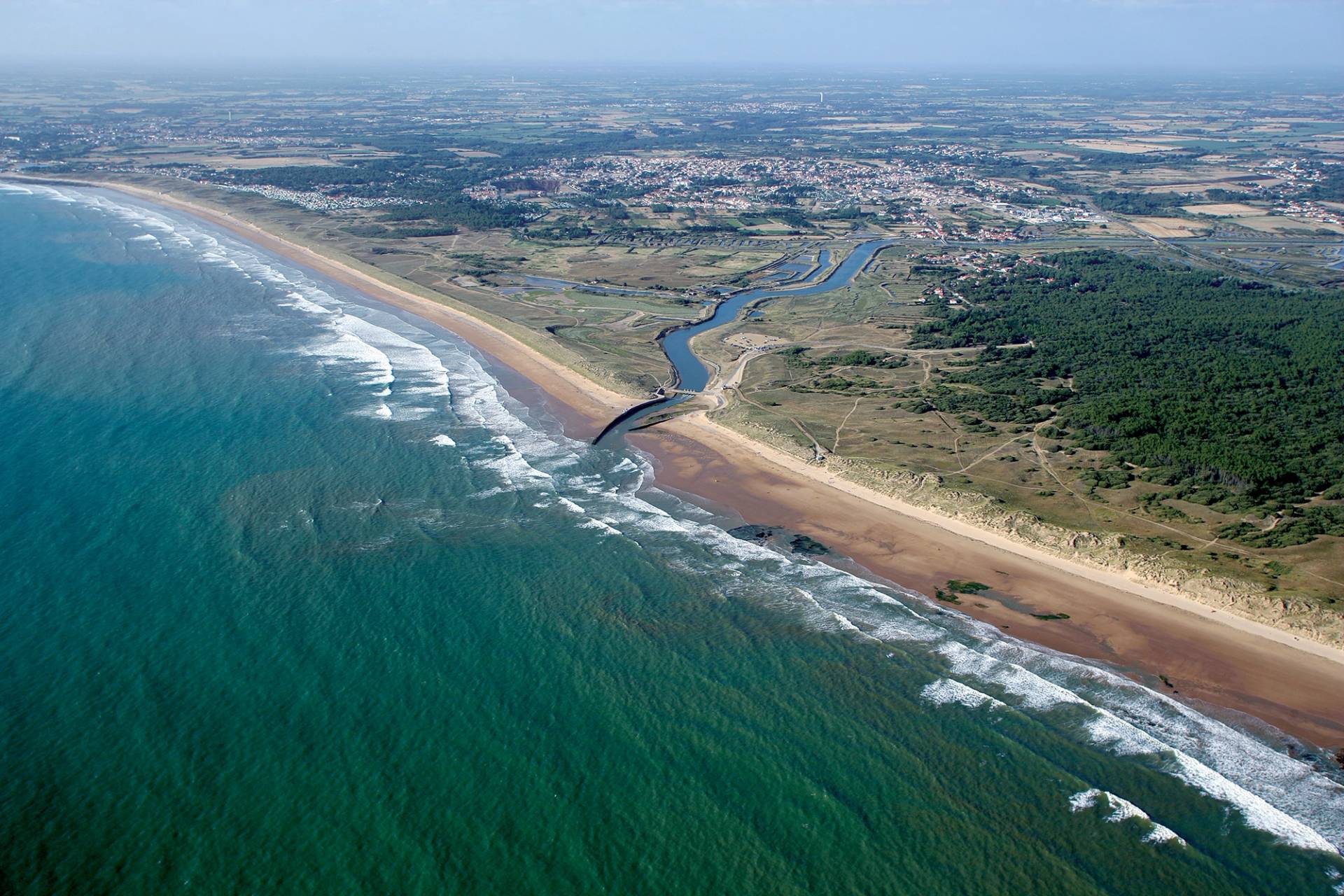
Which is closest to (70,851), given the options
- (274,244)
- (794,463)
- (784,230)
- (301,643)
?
(301,643)

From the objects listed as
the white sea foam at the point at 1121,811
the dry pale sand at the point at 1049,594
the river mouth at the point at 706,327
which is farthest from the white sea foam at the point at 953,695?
the river mouth at the point at 706,327

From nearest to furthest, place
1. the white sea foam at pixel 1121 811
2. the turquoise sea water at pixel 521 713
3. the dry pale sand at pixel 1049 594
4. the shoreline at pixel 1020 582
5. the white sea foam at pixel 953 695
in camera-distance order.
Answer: the turquoise sea water at pixel 521 713 < the white sea foam at pixel 1121 811 < the white sea foam at pixel 953 695 < the dry pale sand at pixel 1049 594 < the shoreline at pixel 1020 582

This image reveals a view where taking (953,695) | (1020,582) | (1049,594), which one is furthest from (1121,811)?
(1020,582)

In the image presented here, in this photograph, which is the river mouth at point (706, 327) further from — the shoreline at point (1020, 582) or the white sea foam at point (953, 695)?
the white sea foam at point (953, 695)

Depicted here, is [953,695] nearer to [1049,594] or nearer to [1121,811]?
[1121,811]

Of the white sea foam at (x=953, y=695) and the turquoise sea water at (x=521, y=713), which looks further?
the white sea foam at (x=953, y=695)

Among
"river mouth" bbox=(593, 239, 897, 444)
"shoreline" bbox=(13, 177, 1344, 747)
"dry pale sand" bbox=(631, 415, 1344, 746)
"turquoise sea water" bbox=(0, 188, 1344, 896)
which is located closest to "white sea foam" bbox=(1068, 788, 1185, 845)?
"turquoise sea water" bbox=(0, 188, 1344, 896)
